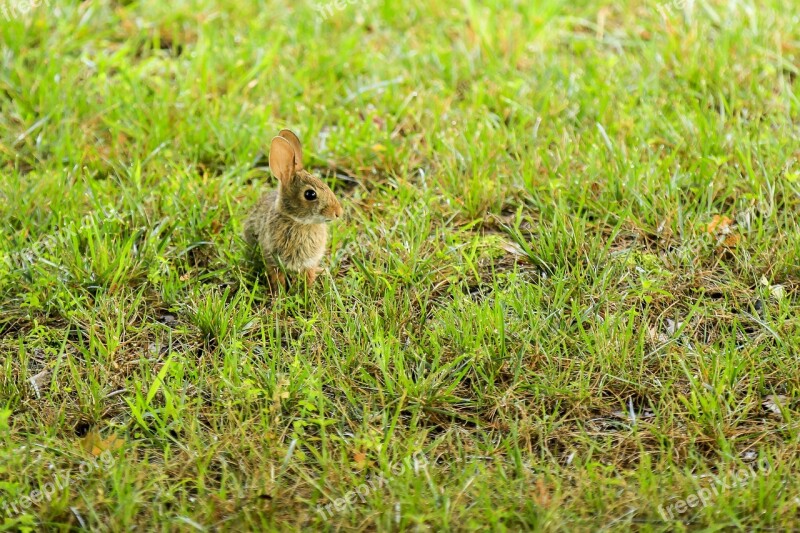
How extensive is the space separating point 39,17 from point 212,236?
8.72 ft

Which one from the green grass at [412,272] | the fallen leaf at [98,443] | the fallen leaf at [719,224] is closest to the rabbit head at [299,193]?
the green grass at [412,272]

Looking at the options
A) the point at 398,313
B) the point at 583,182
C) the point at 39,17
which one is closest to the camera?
the point at 398,313

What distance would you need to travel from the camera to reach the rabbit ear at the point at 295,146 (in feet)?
14.0

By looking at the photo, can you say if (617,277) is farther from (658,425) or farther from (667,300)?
(658,425)

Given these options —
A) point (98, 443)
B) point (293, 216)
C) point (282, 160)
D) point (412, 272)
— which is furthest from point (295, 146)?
point (98, 443)

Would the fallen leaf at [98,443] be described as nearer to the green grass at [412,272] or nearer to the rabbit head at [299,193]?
the green grass at [412,272]

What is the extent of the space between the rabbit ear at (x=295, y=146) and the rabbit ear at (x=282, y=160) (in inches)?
1.0

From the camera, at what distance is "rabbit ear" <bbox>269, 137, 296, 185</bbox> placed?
4172mm

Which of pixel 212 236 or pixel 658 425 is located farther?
pixel 212 236

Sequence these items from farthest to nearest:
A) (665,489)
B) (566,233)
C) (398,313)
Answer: (566,233) < (398,313) < (665,489)

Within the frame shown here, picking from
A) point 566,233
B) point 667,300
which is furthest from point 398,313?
point 667,300

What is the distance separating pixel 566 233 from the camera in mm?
4484

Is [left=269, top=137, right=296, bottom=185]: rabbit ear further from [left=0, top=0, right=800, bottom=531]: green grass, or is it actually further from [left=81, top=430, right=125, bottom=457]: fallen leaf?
[left=81, top=430, right=125, bottom=457]: fallen leaf

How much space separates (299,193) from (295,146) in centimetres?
23
